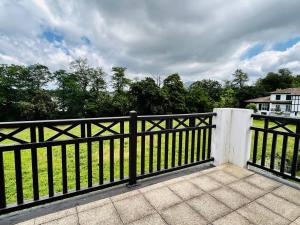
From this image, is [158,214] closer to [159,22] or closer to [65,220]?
[65,220]

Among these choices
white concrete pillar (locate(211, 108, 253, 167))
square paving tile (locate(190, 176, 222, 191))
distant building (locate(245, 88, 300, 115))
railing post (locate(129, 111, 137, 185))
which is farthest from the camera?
distant building (locate(245, 88, 300, 115))

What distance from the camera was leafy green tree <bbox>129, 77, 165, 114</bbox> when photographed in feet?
71.2

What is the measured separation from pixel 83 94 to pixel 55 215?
2275 cm

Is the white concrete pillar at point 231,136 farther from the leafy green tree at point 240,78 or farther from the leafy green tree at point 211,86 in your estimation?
the leafy green tree at point 240,78

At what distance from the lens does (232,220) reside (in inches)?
64.5

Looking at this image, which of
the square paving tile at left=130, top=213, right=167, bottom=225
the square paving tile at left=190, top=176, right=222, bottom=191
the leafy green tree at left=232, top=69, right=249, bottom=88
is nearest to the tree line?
the square paving tile at left=190, top=176, right=222, bottom=191

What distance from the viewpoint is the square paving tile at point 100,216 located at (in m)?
1.58

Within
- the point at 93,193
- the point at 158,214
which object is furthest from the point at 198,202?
the point at 93,193

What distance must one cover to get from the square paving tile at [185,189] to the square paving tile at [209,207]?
87 millimetres

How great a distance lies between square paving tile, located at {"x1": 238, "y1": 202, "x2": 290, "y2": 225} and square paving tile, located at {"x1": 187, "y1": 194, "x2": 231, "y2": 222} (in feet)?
0.61

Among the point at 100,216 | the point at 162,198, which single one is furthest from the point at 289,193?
the point at 100,216

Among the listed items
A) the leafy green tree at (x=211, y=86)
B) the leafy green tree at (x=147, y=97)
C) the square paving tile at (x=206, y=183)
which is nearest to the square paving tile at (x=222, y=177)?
the square paving tile at (x=206, y=183)

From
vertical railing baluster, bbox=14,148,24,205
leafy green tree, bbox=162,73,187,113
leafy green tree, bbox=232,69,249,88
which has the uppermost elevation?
leafy green tree, bbox=232,69,249,88

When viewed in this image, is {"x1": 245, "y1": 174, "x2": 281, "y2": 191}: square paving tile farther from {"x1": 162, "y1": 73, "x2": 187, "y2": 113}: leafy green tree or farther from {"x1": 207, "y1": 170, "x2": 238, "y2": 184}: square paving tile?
{"x1": 162, "y1": 73, "x2": 187, "y2": 113}: leafy green tree
